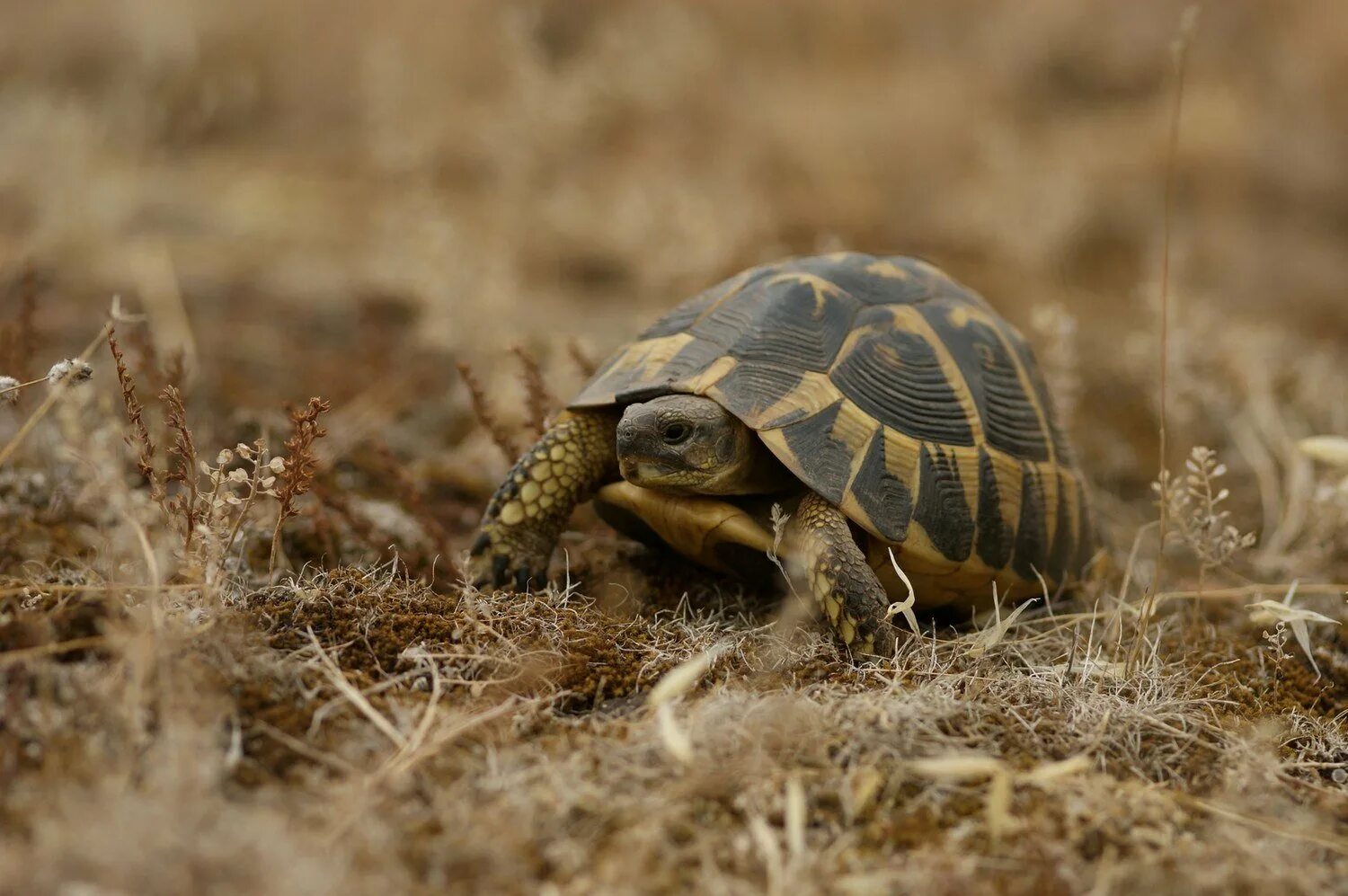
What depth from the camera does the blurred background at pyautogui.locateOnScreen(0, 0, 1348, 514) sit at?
16.2ft

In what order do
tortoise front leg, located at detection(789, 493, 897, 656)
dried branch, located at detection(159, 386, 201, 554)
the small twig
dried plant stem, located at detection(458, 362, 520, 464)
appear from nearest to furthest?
the small twig < dried branch, located at detection(159, 386, 201, 554) < tortoise front leg, located at detection(789, 493, 897, 656) < dried plant stem, located at detection(458, 362, 520, 464)

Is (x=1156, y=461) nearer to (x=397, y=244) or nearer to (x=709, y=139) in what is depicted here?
(x=397, y=244)

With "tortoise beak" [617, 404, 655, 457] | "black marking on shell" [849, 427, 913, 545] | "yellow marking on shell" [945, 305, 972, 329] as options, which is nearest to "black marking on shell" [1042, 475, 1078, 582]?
"yellow marking on shell" [945, 305, 972, 329]

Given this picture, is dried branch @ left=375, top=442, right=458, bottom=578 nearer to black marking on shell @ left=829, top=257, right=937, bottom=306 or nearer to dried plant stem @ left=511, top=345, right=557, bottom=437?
dried plant stem @ left=511, top=345, right=557, bottom=437

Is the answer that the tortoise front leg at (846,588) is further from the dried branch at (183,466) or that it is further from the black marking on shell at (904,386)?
the dried branch at (183,466)

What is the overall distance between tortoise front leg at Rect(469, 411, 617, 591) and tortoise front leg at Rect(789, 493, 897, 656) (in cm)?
64

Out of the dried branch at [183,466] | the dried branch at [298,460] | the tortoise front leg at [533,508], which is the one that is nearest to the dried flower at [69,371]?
the dried branch at [183,466]

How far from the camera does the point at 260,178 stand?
8094 millimetres

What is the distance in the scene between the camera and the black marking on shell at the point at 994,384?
2.81 m

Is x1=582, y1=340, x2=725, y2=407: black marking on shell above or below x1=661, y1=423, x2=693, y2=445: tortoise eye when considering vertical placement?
above

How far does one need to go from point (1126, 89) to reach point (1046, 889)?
1015cm

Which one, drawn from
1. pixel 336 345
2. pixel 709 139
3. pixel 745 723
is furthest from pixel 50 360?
pixel 709 139

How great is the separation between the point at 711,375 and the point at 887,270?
2.30ft

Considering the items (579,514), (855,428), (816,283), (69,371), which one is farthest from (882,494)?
(69,371)
